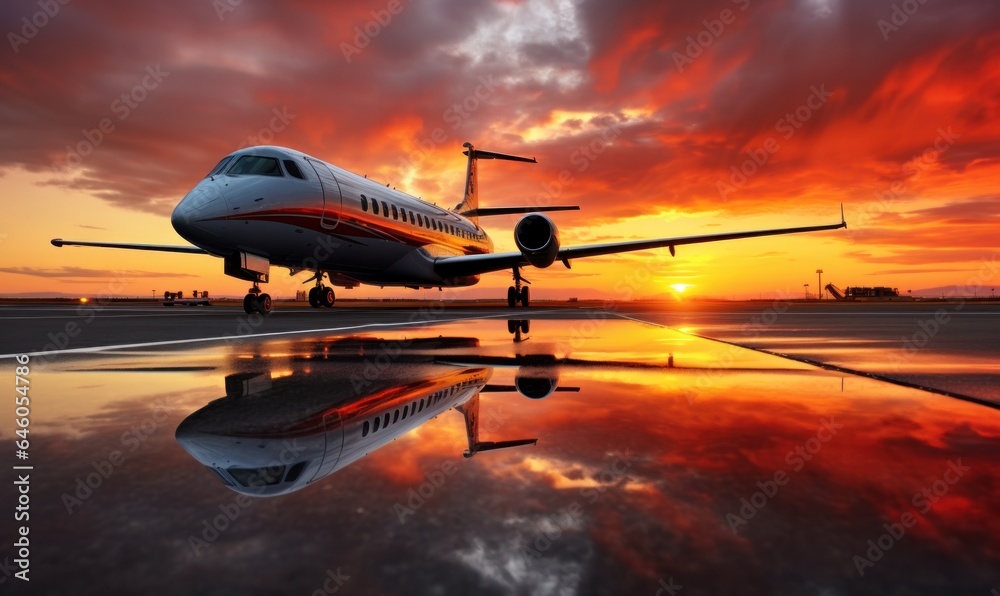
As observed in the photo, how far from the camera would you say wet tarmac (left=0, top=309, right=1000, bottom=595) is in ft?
3.83

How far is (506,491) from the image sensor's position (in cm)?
167

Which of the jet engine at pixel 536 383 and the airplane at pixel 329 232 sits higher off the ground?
the airplane at pixel 329 232

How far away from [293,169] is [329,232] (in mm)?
1684

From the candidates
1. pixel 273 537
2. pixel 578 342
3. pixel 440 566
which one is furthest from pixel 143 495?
pixel 578 342

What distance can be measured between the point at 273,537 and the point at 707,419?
2065 millimetres

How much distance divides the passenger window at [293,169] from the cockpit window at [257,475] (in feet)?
40.8

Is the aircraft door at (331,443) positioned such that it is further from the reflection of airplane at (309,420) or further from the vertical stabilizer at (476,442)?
the vertical stabilizer at (476,442)

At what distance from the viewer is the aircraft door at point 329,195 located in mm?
13763

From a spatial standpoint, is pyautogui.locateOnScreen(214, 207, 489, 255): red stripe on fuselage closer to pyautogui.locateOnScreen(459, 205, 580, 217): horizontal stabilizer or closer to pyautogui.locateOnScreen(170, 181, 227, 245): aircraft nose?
pyautogui.locateOnScreen(170, 181, 227, 245): aircraft nose

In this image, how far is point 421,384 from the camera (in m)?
3.69

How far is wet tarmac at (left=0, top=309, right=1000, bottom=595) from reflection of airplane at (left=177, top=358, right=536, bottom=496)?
2 centimetres

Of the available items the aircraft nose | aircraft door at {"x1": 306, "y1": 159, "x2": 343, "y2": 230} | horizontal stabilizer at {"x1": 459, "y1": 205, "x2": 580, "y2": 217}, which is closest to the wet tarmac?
the aircraft nose

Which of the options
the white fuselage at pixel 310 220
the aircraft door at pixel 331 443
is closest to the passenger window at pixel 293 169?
the white fuselage at pixel 310 220

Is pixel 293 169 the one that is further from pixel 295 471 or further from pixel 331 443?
pixel 295 471
